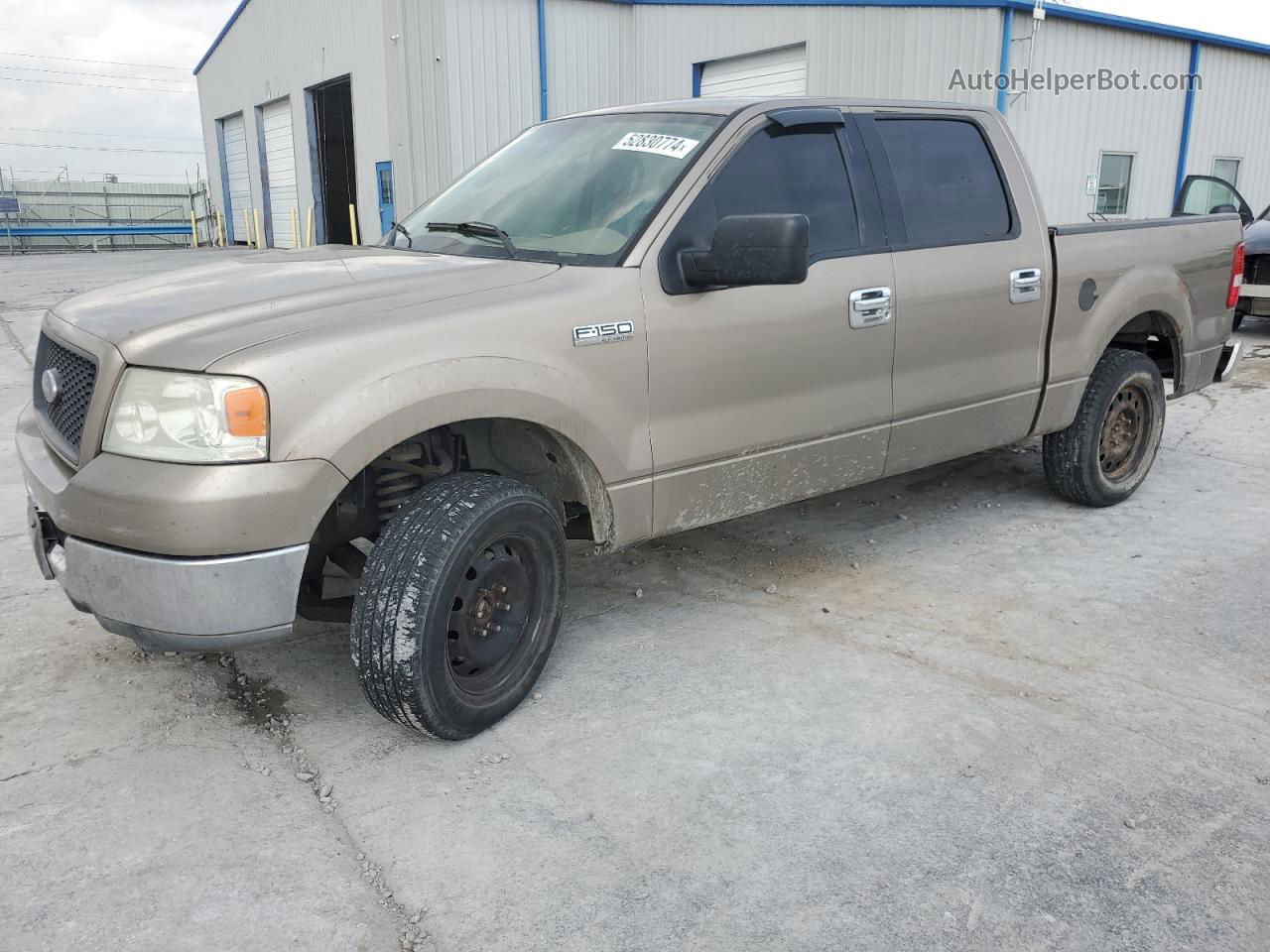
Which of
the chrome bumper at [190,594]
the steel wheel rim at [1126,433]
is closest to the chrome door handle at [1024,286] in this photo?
the steel wheel rim at [1126,433]

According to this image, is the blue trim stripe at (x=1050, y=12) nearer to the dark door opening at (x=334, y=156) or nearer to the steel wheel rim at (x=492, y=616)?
the dark door opening at (x=334, y=156)

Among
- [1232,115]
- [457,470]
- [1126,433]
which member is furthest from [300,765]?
[1232,115]

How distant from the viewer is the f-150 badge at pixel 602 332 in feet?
10.3

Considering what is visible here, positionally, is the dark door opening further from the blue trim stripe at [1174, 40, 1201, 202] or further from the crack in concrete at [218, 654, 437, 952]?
the crack in concrete at [218, 654, 437, 952]

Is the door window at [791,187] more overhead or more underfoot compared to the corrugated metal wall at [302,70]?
more underfoot

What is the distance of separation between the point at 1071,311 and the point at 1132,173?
1345 cm

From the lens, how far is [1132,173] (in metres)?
16.2

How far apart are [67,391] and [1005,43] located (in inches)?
520

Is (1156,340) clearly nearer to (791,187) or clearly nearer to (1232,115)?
(791,187)

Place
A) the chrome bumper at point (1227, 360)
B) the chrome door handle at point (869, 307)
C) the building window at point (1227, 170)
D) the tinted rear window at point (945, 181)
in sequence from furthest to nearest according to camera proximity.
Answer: the building window at point (1227, 170), the chrome bumper at point (1227, 360), the tinted rear window at point (945, 181), the chrome door handle at point (869, 307)

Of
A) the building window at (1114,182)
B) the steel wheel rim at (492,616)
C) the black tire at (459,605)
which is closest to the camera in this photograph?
the black tire at (459,605)

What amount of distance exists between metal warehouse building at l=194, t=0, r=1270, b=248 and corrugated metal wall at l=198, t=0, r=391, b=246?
7 centimetres

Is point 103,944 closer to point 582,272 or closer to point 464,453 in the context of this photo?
point 464,453

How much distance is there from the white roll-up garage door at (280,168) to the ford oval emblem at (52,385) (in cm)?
2293
